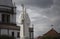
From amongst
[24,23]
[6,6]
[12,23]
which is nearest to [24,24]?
[24,23]

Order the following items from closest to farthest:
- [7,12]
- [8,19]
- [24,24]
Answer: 1. [24,24]
2. [7,12]
3. [8,19]

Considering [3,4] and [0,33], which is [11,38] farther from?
[3,4]

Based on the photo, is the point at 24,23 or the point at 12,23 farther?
the point at 12,23

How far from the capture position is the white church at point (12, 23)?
54.8 meters

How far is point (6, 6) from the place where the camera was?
193 feet

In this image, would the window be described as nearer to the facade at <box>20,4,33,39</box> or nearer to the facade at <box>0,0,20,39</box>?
the facade at <box>0,0,20,39</box>

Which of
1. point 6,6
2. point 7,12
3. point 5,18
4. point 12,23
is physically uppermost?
point 6,6

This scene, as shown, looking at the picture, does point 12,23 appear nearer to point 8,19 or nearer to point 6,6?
point 8,19

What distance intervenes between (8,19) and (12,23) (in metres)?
1.39

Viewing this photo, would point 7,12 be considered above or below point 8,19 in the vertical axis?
above

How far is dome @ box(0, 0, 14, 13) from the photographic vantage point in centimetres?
5810

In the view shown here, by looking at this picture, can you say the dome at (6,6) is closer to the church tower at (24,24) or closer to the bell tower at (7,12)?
the bell tower at (7,12)

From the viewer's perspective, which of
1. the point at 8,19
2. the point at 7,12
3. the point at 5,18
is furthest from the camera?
the point at 8,19

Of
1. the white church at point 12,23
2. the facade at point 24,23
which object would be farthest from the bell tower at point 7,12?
the facade at point 24,23
